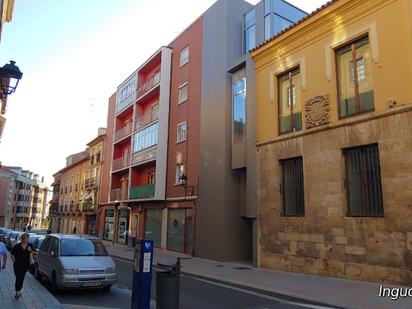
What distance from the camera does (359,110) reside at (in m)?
12.3

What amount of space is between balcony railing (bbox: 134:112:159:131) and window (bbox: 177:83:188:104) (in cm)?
295

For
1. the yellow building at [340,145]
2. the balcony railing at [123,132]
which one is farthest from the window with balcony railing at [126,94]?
the yellow building at [340,145]

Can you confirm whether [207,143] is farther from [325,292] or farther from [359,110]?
[325,292]

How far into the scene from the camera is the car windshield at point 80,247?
10.7 m

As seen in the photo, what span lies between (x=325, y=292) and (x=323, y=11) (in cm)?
939

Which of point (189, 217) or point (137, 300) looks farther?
point (189, 217)

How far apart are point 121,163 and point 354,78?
24213 mm

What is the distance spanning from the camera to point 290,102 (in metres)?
15.2

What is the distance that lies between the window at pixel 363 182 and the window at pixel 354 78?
4.53 ft

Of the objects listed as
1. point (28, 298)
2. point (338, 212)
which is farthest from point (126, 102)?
point (28, 298)

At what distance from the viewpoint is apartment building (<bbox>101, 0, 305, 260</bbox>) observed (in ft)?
62.4

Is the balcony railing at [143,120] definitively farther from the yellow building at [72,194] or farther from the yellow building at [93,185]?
the yellow building at [72,194]

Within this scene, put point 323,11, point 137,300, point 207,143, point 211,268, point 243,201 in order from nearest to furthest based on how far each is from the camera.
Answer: point 137,300, point 323,11, point 211,268, point 243,201, point 207,143

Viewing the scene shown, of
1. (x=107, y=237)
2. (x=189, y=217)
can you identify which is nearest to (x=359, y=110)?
(x=189, y=217)
